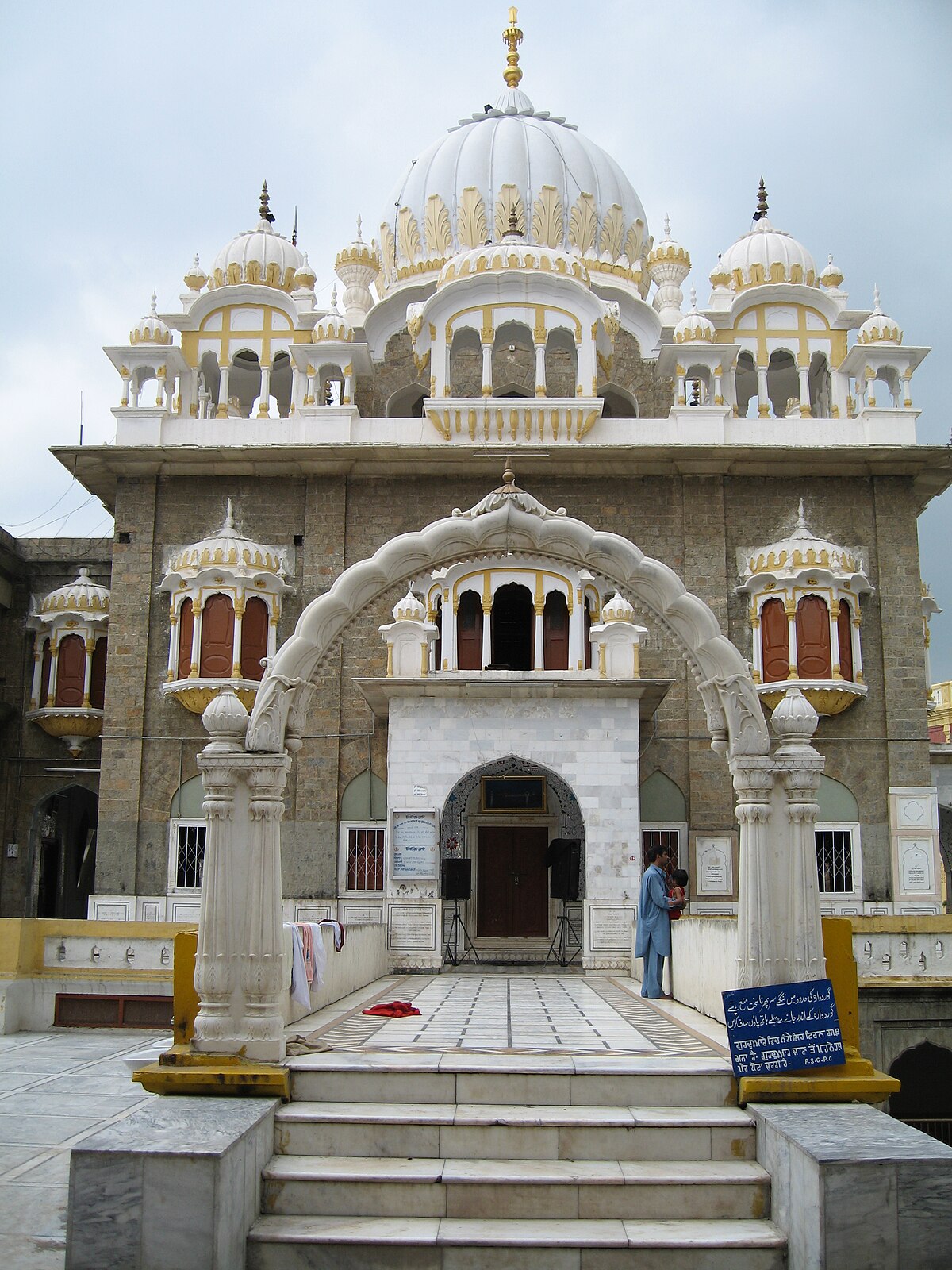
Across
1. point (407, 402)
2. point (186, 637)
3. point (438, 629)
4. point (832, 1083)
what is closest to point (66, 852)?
point (186, 637)

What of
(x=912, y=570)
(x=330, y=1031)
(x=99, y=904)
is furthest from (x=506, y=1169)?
(x=912, y=570)

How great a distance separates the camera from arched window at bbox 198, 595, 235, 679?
2058 centimetres

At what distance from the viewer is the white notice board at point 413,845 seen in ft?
57.1

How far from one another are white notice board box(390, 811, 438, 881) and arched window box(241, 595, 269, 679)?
4460mm

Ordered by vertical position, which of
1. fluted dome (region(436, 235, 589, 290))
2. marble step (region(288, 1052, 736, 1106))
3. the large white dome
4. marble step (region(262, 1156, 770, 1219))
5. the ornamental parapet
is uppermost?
the large white dome

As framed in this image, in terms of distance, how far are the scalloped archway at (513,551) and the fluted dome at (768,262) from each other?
16.9 metres

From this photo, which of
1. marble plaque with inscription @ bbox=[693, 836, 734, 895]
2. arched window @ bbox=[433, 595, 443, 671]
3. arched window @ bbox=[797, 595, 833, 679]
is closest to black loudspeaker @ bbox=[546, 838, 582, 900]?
marble plaque with inscription @ bbox=[693, 836, 734, 895]

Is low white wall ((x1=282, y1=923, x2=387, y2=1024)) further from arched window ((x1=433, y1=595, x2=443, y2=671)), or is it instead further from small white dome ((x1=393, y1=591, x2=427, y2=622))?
arched window ((x1=433, y1=595, x2=443, y2=671))

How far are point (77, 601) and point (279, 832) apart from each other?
17.4 meters

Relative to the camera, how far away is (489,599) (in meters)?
20.1

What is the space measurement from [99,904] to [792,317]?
1623 cm

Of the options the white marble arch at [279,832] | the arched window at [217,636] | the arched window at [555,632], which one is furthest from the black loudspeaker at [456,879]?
the white marble arch at [279,832]

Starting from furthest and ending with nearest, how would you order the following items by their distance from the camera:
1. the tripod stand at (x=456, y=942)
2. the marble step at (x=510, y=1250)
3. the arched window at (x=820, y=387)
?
the arched window at (x=820, y=387)
the tripod stand at (x=456, y=942)
the marble step at (x=510, y=1250)

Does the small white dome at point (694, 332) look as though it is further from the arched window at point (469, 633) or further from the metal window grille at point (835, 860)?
the metal window grille at point (835, 860)
